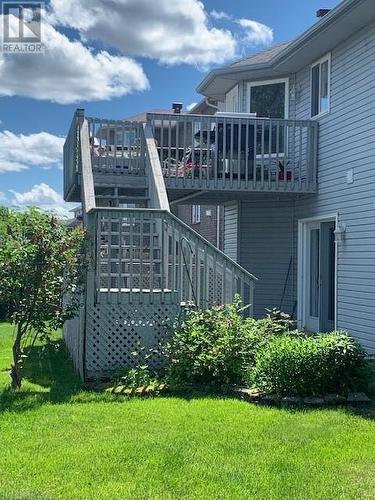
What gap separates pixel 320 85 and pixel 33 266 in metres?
7.51

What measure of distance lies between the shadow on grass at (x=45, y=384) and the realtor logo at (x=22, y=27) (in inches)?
232

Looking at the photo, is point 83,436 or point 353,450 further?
point 83,436

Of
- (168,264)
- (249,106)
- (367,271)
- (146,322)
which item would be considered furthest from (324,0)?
(146,322)

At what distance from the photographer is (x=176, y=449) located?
4.78m

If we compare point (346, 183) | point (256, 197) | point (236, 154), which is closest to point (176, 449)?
point (346, 183)

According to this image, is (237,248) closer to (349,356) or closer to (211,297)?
(211,297)

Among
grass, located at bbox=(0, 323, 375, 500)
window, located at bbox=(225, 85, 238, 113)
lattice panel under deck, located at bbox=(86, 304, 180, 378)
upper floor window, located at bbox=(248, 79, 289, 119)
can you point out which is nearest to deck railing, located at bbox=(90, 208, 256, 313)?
lattice panel under deck, located at bbox=(86, 304, 180, 378)

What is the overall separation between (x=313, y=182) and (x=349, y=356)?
5783 mm

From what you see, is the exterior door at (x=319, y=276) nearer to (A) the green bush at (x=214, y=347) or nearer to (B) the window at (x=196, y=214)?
(A) the green bush at (x=214, y=347)

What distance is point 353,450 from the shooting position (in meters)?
4.78

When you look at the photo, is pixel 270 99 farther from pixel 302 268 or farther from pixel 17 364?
pixel 17 364

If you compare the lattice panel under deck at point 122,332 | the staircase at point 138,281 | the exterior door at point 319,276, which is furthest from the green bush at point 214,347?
the exterior door at point 319,276

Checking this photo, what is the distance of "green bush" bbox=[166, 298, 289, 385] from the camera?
6.89m

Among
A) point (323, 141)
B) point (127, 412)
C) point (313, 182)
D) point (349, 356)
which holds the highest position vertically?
point (323, 141)
